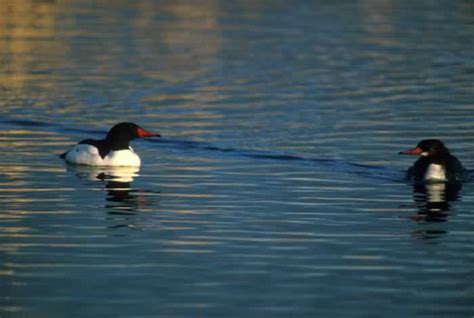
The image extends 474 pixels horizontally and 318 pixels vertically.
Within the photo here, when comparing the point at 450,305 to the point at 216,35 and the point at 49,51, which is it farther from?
the point at 216,35

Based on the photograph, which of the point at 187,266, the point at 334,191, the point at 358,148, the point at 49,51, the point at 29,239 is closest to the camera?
the point at 187,266

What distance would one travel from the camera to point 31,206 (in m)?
19.6

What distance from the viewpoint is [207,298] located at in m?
14.4

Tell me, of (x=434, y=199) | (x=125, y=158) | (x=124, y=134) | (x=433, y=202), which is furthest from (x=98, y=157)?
(x=433, y=202)

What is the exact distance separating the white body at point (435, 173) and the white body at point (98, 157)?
4.41 metres

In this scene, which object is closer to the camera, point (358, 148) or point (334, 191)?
point (334, 191)

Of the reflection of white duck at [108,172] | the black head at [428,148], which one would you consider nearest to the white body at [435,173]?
the black head at [428,148]

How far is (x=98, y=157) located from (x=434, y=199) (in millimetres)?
5830

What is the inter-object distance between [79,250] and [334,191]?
543 centimetres

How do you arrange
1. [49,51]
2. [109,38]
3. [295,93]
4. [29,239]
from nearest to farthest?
[29,239]
[295,93]
[49,51]
[109,38]

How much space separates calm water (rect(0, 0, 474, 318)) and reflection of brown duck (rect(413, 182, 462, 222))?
0.23 feet

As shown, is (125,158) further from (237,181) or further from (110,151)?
(237,181)

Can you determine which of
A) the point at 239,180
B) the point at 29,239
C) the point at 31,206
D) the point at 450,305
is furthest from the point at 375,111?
the point at 450,305

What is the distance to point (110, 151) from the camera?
2428cm
